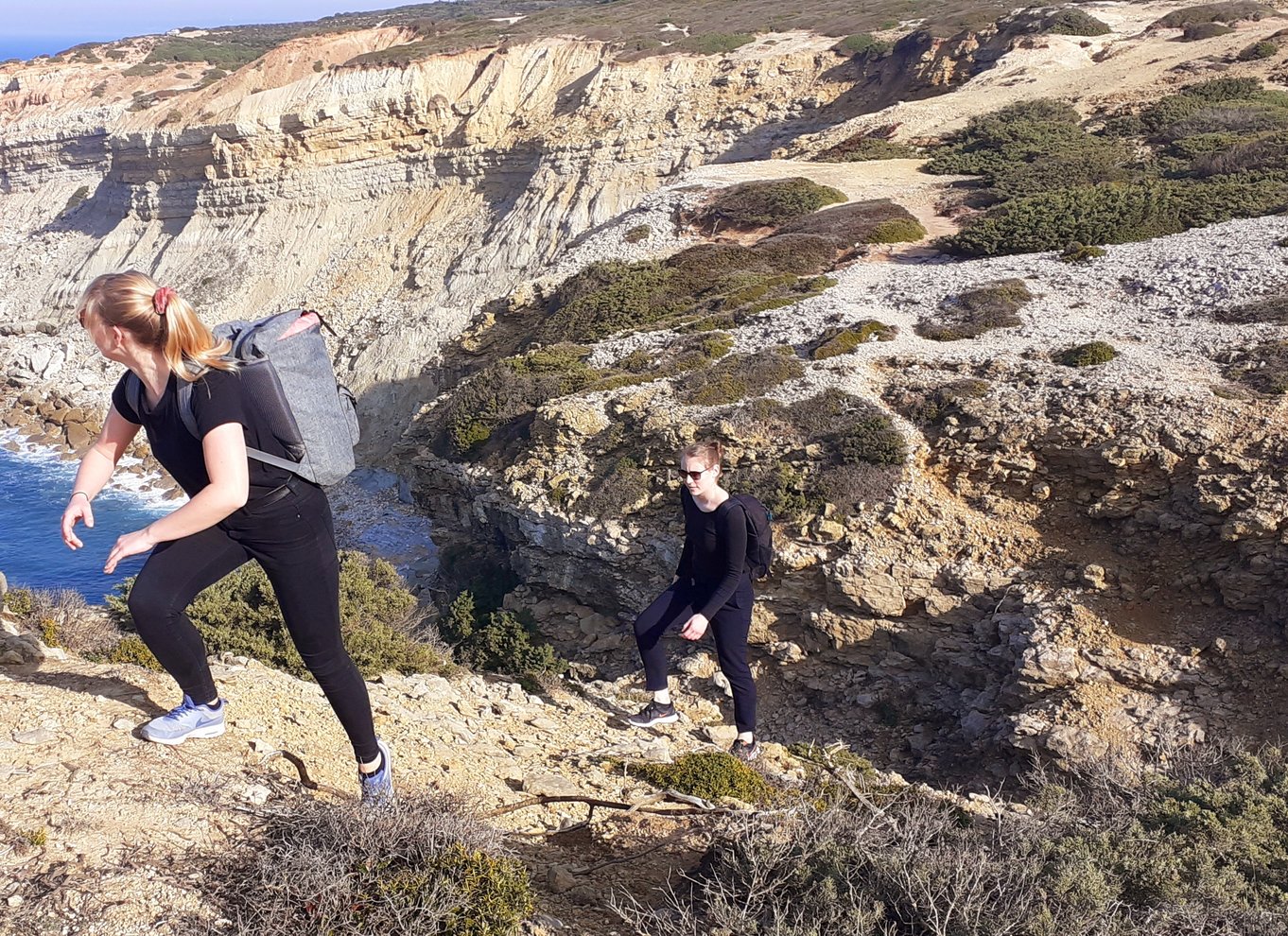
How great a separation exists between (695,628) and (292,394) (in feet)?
9.51

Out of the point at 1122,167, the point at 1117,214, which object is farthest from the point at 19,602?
the point at 1122,167

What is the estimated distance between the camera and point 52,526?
2536 cm

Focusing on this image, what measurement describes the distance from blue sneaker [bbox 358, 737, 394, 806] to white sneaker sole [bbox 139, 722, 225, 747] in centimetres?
98

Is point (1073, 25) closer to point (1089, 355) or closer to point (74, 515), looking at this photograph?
point (1089, 355)

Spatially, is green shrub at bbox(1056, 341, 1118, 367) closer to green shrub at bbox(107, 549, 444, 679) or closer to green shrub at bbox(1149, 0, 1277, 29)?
green shrub at bbox(107, 549, 444, 679)

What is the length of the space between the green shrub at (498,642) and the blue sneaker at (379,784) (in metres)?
7.72

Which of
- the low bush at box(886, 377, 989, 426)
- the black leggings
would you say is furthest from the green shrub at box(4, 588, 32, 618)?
the low bush at box(886, 377, 989, 426)

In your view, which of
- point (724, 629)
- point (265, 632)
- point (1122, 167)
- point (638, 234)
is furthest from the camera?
point (638, 234)

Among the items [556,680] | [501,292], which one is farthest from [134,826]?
[501,292]

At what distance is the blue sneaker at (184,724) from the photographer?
442 centimetres

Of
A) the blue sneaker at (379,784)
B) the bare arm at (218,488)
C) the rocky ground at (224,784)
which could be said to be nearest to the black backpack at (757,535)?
the rocky ground at (224,784)

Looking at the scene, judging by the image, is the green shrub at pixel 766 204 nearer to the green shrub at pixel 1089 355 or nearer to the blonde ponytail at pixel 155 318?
the green shrub at pixel 1089 355

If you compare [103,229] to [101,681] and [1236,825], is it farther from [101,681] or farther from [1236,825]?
[1236,825]

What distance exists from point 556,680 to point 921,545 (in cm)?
451
